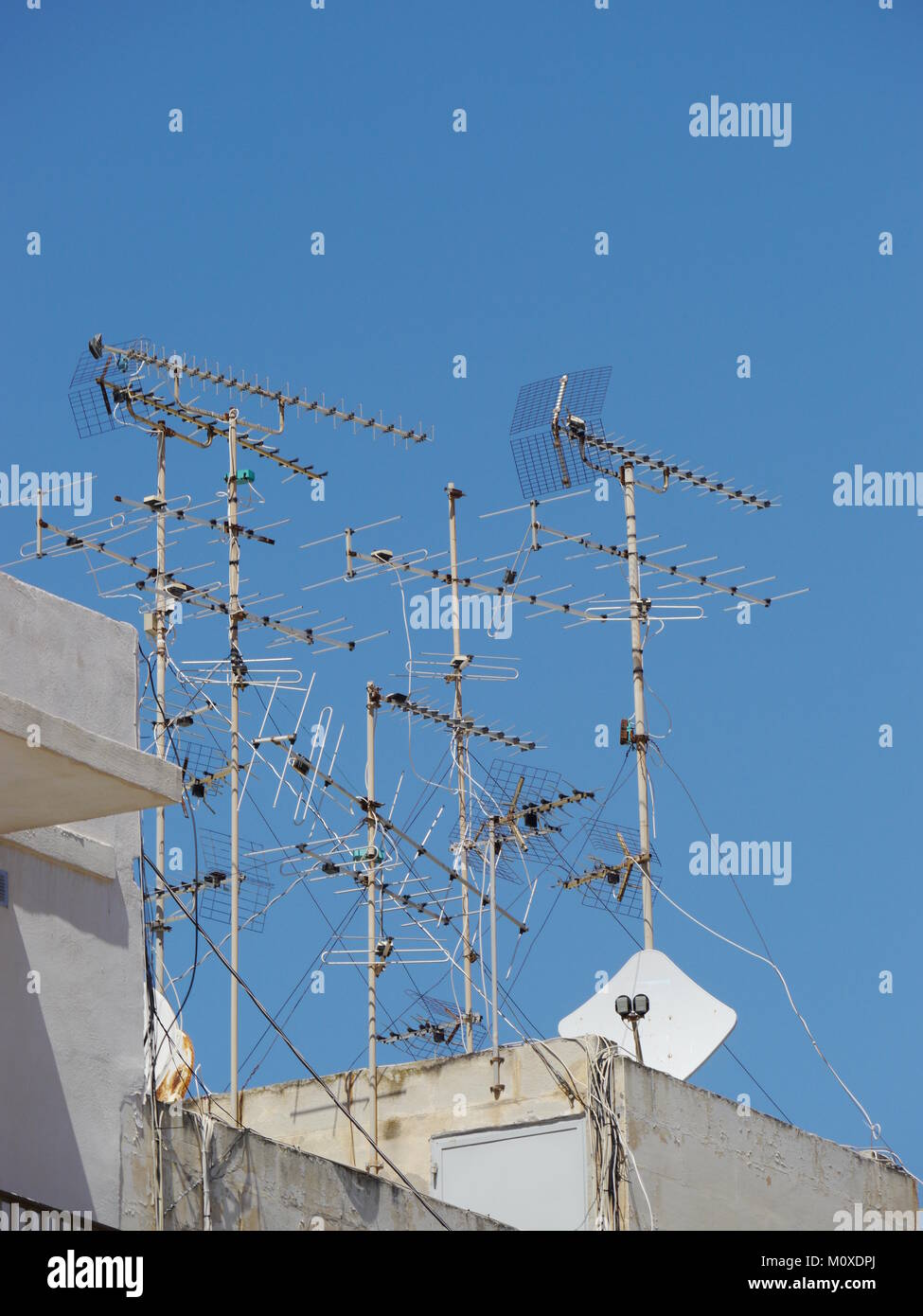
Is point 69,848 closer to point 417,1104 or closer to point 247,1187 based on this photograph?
point 247,1187

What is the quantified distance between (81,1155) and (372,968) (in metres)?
11.8

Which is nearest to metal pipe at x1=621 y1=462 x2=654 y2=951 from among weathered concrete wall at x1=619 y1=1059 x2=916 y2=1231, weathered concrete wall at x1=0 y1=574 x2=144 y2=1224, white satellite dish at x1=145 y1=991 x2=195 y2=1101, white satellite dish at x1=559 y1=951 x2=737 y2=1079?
white satellite dish at x1=559 y1=951 x2=737 y2=1079

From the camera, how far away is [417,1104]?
68.7 ft

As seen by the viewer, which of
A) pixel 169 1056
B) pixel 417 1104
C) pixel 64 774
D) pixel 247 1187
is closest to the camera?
pixel 64 774

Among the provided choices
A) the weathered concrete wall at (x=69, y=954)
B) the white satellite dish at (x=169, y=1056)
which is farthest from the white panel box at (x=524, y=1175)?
the weathered concrete wall at (x=69, y=954)

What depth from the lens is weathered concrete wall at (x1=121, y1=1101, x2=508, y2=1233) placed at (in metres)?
12.9

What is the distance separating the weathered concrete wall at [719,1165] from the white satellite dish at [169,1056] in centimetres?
416

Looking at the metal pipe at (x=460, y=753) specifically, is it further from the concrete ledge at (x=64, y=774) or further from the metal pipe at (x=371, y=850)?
the concrete ledge at (x=64, y=774)

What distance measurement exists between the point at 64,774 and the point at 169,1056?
405 cm

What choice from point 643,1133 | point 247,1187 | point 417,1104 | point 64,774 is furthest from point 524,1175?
point 64,774

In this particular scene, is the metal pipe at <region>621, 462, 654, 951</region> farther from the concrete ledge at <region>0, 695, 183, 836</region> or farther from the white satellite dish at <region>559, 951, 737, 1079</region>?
the concrete ledge at <region>0, 695, 183, 836</region>

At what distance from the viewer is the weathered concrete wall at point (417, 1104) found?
789 inches
